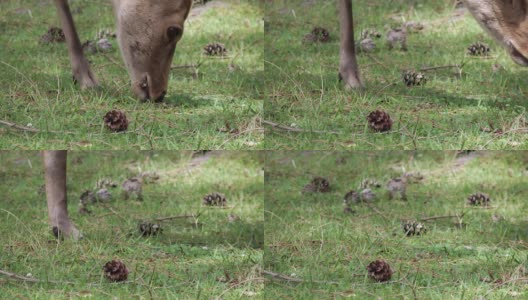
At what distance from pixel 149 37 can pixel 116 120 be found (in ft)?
1.56

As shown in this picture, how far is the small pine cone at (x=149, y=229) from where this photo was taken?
5371 mm

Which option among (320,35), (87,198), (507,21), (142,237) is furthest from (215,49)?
(507,21)

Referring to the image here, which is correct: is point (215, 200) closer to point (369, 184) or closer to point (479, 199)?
point (369, 184)

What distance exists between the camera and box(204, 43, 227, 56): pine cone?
20.2 ft

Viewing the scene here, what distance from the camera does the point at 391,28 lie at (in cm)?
613

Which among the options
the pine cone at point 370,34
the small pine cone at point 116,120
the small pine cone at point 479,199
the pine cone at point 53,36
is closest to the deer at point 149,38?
the small pine cone at point 116,120

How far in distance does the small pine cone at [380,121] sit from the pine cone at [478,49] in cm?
132

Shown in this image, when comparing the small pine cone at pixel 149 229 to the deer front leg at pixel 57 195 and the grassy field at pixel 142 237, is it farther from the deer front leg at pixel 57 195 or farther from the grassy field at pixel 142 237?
the deer front leg at pixel 57 195

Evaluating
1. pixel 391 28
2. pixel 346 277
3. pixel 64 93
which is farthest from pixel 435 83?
pixel 64 93

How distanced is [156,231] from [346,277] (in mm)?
1114

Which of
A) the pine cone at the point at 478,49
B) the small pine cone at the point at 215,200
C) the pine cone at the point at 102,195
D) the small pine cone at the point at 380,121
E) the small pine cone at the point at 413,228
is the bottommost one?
the pine cone at the point at 102,195

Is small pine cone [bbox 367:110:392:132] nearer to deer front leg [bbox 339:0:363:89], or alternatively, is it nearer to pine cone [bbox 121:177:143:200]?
deer front leg [bbox 339:0:363:89]

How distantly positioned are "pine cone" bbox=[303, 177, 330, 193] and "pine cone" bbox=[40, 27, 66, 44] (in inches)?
65.4

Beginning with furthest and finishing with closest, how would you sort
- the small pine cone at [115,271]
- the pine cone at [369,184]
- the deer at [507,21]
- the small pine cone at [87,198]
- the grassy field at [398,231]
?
the small pine cone at [87,198] → the pine cone at [369,184] → the deer at [507,21] → the small pine cone at [115,271] → the grassy field at [398,231]
